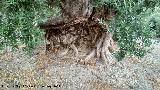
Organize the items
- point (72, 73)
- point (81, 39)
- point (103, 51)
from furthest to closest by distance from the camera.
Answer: point (81, 39) < point (103, 51) < point (72, 73)

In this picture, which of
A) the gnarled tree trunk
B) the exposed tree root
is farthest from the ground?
the gnarled tree trunk

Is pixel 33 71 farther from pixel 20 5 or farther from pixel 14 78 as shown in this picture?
pixel 20 5

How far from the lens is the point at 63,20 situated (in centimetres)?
1195

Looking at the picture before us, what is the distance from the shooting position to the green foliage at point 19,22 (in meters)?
7.47

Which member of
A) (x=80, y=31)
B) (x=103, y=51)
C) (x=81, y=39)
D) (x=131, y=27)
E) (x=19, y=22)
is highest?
(x=19, y=22)

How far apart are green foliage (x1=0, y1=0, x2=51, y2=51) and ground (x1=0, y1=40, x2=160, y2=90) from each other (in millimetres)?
2332

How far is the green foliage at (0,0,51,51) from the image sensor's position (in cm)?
747

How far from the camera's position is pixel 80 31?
12750mm

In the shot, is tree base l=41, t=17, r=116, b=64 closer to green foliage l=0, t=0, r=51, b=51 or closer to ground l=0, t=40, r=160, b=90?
ground l=0, t=40, r=160, b=90

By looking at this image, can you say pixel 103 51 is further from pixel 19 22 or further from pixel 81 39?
pixel 19 22

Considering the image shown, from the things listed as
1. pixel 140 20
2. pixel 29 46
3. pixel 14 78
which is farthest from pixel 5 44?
pixel 140 20

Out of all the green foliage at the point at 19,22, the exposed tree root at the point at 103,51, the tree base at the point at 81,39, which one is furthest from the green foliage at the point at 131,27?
the exposed tree root at the point at 103,51

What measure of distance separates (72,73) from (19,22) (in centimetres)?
444

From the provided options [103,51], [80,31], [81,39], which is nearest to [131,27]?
[103,51]
